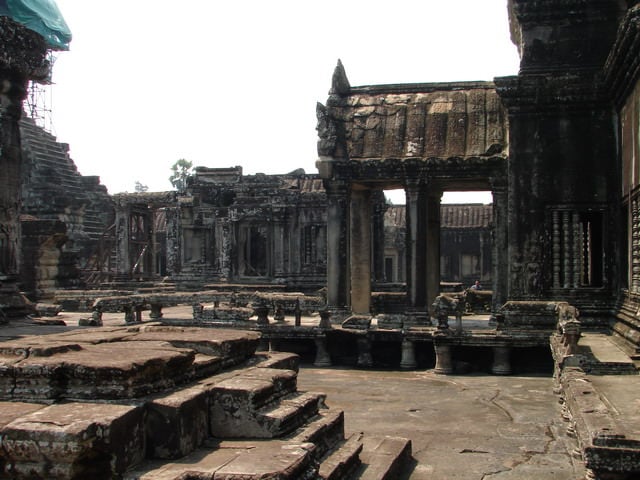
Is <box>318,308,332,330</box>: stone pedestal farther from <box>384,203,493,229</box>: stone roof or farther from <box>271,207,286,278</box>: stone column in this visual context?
<box>384,203,493,229</box>: stone roof

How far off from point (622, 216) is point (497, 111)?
428cm

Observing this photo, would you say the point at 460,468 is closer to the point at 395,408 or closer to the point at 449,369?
the point at 395,408

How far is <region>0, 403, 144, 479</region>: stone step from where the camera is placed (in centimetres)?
412

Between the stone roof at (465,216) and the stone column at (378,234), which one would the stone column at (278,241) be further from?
the stone roof at (465,216)

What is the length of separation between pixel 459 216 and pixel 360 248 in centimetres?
2648

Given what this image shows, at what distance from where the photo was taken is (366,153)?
1580cm

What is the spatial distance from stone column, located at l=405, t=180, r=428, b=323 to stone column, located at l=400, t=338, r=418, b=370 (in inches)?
52.4

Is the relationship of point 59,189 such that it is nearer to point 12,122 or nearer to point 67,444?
point 12,122

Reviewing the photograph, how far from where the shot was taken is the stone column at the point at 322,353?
48.2 feet

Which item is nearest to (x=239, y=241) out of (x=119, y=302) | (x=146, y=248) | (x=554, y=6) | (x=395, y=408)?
(x=146, y=248)

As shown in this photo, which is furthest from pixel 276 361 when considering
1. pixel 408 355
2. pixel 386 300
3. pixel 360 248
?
pixel 386 300

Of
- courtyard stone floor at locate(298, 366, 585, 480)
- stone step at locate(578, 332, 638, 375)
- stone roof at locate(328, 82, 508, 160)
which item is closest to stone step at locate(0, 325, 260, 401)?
courtyard stone floor at locate(298, 366, 585, 480)

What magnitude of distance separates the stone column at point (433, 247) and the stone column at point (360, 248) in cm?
136

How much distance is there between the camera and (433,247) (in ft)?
57.5
